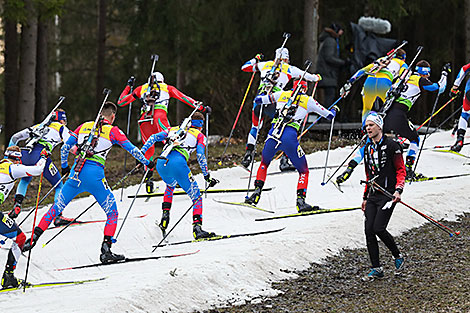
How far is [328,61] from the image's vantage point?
763 inches

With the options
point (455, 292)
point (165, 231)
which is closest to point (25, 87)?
point (165, 231)

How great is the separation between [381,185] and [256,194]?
12.4 feet

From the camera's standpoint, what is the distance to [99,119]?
9.12 m

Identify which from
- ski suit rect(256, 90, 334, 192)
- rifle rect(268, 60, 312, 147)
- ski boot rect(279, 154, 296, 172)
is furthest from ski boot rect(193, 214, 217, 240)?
ski boot rect(279, 154, 296, 172)

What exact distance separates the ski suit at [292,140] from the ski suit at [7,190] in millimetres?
3930

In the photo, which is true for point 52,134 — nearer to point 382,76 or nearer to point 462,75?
point 382,76

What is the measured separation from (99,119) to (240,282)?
9.61 ft

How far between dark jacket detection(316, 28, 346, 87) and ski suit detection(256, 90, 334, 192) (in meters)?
8.15

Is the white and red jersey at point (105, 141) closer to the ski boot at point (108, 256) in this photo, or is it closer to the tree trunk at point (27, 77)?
the ski boot at point (108, 256)

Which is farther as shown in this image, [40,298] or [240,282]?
[240,282]

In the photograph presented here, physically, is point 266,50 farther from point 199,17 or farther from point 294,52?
point 199,17

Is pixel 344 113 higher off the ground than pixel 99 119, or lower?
lower

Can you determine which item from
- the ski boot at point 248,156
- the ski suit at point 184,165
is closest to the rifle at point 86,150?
the ski suit at point 184,165

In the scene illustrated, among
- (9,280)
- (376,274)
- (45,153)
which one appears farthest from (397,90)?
(9,280)
